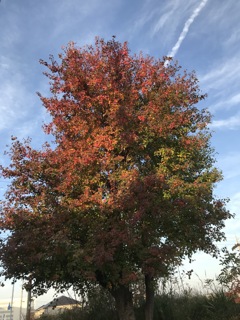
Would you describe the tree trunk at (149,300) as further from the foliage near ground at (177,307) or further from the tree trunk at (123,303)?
the foliage near ground at (177,307)

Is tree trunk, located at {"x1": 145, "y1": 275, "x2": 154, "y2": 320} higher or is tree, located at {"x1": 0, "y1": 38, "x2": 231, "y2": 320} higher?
tree, located at {"x1": 0, "y1": 38, "x2": 231, "y2": 320}

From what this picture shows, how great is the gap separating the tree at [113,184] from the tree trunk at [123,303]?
0.04m

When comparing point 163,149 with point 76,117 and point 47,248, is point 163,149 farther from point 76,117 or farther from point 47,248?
point 47,248

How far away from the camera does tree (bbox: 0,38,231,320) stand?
35.3 ft

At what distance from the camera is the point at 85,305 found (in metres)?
15.9

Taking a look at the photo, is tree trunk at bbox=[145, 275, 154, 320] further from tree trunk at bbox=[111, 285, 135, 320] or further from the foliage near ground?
the foliage near ground

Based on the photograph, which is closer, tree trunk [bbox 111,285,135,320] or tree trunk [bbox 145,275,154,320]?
tree trunk [bbox 111,285,135,320]

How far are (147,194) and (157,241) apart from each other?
1.80m

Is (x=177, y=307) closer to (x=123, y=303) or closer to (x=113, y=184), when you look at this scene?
(x=123, y=303)

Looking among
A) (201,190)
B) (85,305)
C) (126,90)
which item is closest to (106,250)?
(201,190)

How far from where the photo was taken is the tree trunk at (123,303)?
1206cm

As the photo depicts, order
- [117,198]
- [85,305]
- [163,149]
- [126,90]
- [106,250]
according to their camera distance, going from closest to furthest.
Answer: [106,250]
[117,198]
[163,149]
[126,90]
[85,305]

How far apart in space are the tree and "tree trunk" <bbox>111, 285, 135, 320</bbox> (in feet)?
0.12

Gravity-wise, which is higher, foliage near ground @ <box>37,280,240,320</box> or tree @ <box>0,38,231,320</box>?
tree @ <box>0,38,231,320</box>
